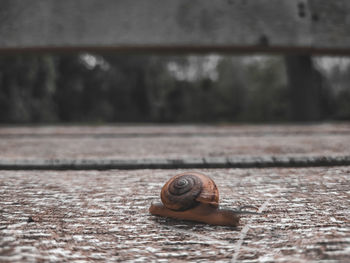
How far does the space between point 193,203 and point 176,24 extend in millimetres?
1999

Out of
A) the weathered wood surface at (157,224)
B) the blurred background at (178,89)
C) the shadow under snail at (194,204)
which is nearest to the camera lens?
the weathered wood surface at (157,224)

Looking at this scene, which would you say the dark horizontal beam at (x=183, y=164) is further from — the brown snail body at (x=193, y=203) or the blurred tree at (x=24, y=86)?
the blurred tree at (x=24, y=86)

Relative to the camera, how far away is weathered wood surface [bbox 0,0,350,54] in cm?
240

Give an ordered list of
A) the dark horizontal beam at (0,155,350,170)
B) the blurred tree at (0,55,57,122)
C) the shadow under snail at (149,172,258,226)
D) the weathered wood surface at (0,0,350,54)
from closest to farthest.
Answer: the shadow under snail at (149,172,258,226) < the dark horizontal beam at (0,155,350,170) < the weathered wood surface at (0,0,350,54) < the blurred tree at (0,55,57,122)

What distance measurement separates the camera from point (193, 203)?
2.35 feet

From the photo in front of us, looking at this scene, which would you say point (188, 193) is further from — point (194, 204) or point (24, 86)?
point (24, 86)

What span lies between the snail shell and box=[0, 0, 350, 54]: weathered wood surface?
1.89m

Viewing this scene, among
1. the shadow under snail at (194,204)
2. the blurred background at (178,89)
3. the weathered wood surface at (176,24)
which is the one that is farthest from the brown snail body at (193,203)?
the blurred background at (178,89)

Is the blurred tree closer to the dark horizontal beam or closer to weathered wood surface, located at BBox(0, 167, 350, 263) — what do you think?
the dark horizontal beam

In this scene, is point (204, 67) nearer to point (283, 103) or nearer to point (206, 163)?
point (283, 103)

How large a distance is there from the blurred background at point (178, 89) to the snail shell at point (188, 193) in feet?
29.8

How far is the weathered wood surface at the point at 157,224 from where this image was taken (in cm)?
56

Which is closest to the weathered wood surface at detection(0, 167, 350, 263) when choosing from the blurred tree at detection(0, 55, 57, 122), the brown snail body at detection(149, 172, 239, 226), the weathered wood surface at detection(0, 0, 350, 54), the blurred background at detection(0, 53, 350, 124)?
the brown snail body at detection(149, 172, 239, 226)

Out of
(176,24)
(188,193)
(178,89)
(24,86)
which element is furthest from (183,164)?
(178,89)
